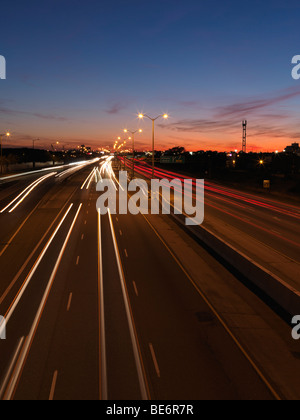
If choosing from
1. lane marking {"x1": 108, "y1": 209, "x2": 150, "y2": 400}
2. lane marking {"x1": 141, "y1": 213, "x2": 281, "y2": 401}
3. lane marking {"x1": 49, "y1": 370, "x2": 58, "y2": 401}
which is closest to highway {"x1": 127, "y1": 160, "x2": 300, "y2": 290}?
lane marking {"x1": 141, "y1": 213, "x2": 281, "y2": 401}

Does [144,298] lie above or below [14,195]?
below

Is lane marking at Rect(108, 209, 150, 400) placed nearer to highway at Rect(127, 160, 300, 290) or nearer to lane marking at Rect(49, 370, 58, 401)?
lane marking at Rect(49, 370, 58, 401)

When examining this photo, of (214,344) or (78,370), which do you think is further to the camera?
(214,344)

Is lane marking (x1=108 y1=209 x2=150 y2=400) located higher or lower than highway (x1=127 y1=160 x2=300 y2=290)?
lower

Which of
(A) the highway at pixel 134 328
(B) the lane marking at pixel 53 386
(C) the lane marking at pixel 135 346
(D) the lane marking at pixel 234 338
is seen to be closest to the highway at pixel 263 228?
(A) the highway at pixel 134 328

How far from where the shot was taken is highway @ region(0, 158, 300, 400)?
343 inches

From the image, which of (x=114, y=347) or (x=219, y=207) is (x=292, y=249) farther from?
(x=219, y=207)

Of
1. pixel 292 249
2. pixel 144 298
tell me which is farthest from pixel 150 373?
pixel 292 249

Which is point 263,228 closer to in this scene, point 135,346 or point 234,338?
point 234,338

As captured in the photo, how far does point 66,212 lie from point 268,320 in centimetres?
2727

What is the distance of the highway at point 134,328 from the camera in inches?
343

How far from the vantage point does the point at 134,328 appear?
11.7 meters

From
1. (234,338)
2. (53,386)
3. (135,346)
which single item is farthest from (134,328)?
(53,386)

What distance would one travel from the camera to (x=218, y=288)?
1541cm
